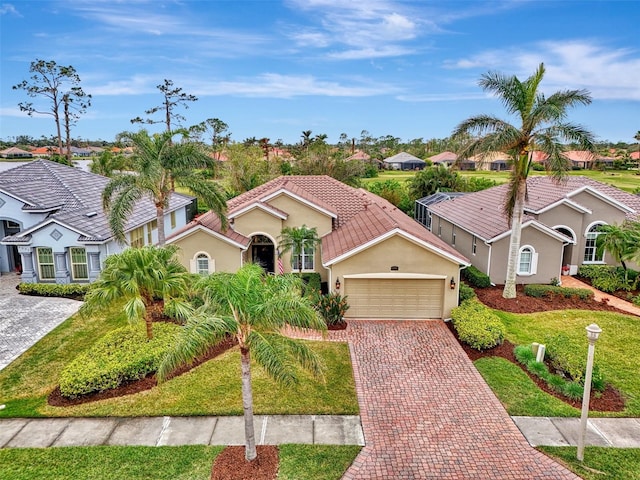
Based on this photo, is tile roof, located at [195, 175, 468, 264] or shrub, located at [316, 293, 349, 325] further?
tile roof, located at [195, 175, 468, 264]

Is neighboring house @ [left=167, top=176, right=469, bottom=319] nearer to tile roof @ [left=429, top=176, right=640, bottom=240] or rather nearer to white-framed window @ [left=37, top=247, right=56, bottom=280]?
tile roof @ [left=429, top=176, right=640, bottom=240]

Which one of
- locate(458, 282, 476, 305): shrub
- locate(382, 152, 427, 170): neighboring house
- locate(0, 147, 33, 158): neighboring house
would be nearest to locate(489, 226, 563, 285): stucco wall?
locate(458, 282, 476, 305): shrub

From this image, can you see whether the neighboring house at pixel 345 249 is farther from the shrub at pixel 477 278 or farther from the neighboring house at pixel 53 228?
the neighboring house at pixel 53 228

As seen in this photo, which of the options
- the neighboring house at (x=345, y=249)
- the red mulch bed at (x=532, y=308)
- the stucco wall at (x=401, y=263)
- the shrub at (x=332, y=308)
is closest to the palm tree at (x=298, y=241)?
the neighboring house at (x=345, y=249)

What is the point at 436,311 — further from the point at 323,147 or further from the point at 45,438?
the point at 323,147

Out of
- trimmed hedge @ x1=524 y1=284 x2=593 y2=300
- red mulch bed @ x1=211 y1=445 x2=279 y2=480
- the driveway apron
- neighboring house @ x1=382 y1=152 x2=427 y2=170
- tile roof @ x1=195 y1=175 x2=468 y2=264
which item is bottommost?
red mulch bed @ x1=211 y1=445 x2=279 y2=480

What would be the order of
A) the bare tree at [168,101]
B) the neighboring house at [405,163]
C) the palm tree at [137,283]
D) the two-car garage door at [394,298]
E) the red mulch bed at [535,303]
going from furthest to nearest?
the neighboring house at [405,163]
the bare tree at [168,101]
the red mulch bed at [535,303]
the two-car garage door at [394,298]
the palm tree at [137,283]

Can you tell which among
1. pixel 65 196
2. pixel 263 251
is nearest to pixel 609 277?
pixel 263 251
